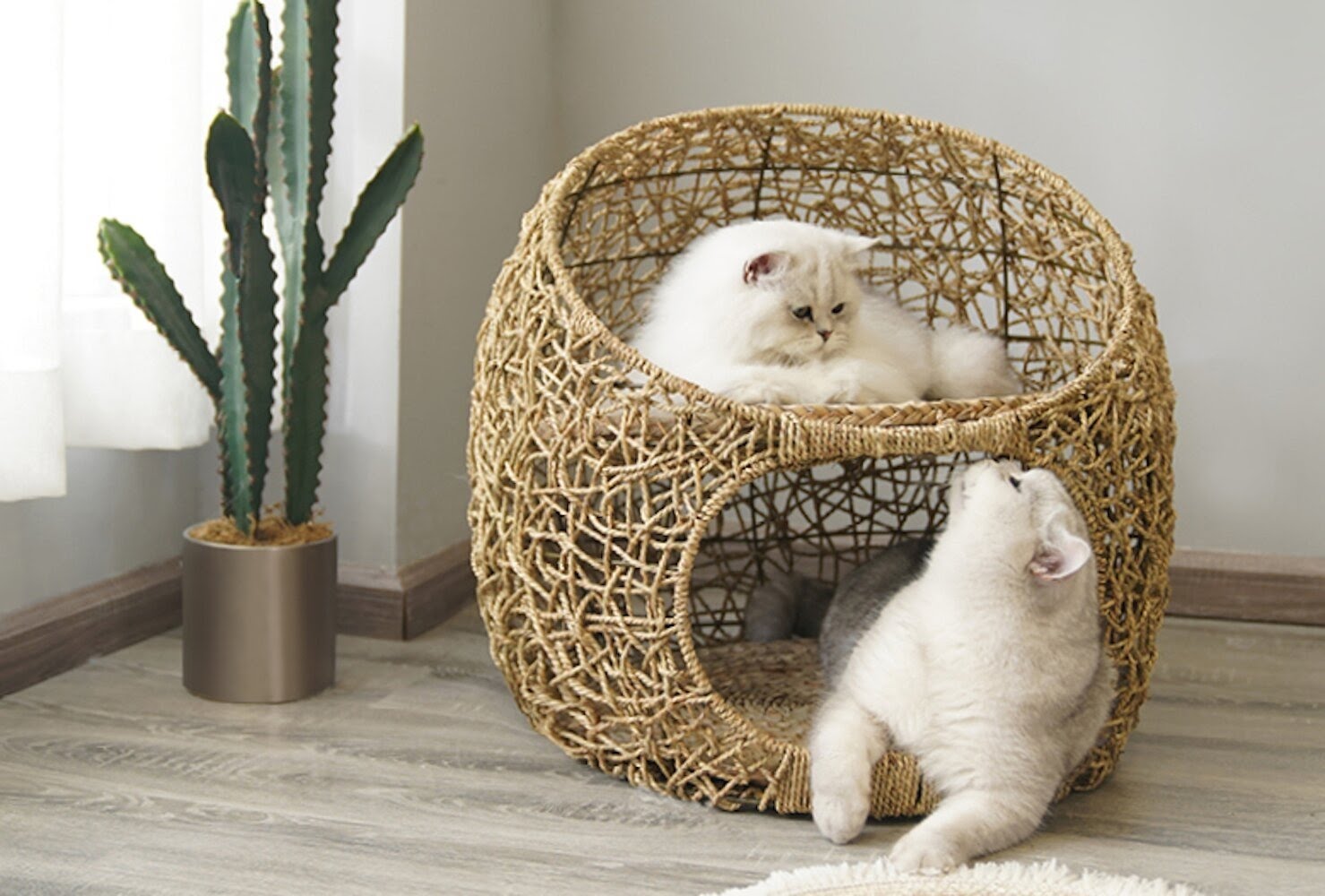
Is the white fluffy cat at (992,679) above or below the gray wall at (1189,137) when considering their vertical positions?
below

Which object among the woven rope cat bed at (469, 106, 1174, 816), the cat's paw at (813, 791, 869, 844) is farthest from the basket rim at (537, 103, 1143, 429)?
the cat's paw at (813, 791, 869, 844)

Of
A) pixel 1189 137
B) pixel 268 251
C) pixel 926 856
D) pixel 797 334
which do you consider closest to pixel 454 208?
pixel 268 251

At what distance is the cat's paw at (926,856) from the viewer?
130 cm

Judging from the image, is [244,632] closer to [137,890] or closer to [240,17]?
[137,890]

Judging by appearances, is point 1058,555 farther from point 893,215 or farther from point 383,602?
point 383,602

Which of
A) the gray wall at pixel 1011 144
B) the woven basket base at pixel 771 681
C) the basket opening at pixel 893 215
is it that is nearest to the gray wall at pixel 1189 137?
the gray wall at pixel 1011 144

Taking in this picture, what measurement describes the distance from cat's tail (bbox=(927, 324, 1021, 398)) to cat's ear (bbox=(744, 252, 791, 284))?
0.28m

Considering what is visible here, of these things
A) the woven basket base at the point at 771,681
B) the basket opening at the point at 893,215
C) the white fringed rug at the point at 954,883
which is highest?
the basket opening at the point at 893,215

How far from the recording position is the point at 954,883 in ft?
4.22

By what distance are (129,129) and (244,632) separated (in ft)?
2.17

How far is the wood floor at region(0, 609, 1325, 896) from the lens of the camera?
51.8 inches

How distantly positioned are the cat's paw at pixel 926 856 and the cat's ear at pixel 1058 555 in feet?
0.90

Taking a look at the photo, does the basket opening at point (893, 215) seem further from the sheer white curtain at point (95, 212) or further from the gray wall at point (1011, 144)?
the sheer white curtain at point (95, 212)

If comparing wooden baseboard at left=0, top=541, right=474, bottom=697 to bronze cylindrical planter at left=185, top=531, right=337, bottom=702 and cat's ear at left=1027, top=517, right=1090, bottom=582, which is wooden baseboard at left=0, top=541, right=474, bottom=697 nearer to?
bronze cylindrical planter at left=185, top=531, right=337, bottom=702
